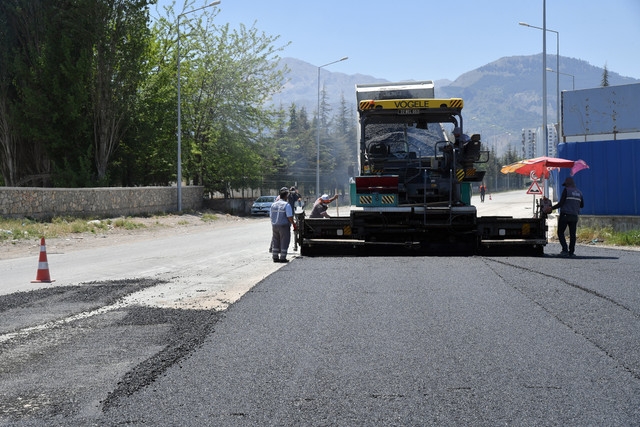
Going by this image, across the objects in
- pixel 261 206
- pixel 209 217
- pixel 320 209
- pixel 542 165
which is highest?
pixel 542 165

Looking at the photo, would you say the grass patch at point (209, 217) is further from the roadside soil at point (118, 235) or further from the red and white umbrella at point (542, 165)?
the red and white umbrella at point (542, 165)

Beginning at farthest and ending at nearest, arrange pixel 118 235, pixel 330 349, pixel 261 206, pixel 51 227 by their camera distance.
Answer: pixel 261 206
pixel 118 235
pixel 51 227
pixel 330 349

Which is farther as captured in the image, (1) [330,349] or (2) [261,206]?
(2) [261,206]

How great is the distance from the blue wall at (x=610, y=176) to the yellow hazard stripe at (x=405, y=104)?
8.85 metres

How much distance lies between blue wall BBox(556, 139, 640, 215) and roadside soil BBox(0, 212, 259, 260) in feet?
48.9

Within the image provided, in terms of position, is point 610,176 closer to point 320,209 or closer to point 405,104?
point 320,209

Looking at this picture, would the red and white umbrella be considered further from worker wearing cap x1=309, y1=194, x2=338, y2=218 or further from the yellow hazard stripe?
the yellow hazard stripe

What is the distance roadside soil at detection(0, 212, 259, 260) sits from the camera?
21.5m

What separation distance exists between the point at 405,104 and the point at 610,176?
32.1 ft

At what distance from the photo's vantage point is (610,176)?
2284 centimetres

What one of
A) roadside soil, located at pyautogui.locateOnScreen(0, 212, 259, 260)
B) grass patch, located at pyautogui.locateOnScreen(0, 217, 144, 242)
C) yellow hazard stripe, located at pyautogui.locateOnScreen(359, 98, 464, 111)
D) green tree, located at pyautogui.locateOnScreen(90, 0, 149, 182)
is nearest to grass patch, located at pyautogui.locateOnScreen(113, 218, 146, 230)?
grass patch, located at pyautogui.locateOnScreen(0, 217, 144, 242)

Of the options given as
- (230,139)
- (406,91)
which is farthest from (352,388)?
(230,139)

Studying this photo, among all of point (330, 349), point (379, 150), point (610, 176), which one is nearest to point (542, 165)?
point (610, 176)

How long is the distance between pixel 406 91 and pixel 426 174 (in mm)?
2252
